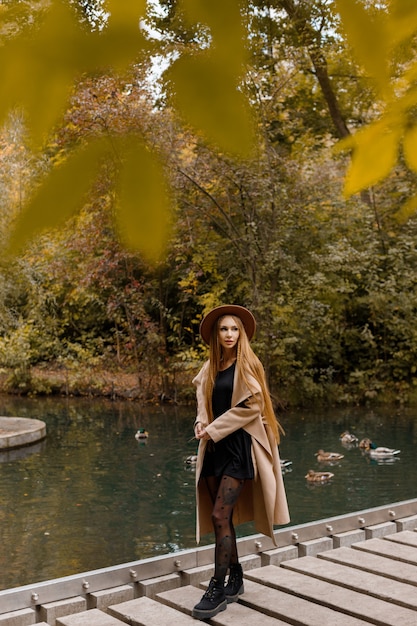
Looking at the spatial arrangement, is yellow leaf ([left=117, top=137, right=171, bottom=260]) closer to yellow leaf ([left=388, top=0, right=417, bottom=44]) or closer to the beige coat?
yellow leaf ([left=388, top=0, right=417, bottom=44])

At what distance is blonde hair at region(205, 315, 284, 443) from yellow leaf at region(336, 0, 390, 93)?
274cm

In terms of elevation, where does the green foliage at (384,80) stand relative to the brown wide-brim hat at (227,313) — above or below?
above

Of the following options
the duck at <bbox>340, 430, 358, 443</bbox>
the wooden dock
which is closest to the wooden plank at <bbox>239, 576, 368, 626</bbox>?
the wooden dock

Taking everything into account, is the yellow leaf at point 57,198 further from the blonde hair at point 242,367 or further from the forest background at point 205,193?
the blonde hair at point 242,367

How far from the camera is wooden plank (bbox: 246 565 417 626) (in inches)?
131

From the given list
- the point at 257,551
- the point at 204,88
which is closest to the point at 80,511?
the point at 257,551

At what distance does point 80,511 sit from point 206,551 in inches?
158

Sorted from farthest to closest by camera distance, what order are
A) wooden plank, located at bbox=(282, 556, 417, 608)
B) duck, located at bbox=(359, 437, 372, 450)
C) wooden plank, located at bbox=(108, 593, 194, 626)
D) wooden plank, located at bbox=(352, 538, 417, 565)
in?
1. duck, located at bbox=(359, 437, 372, 450)
2. wooden plank, located at bbox=(352, 538, 417, 565)
3. wooden plank, located at bbox=(282, 556, 417, 608)
4. wooden plank, located at bbox=(108, 593, 194, 626)

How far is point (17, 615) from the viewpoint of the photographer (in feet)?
10.8

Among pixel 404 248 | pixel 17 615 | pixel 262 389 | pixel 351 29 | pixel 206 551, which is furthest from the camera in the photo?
pixel 404 248

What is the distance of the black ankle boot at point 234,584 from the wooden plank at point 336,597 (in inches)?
9.2

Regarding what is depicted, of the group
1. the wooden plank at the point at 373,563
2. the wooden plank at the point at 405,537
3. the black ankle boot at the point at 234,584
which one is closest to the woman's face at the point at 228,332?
the black ankle boot at the point at 234,584

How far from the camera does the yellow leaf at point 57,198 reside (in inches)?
36.7

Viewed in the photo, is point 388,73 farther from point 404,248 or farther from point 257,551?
point 404,248
